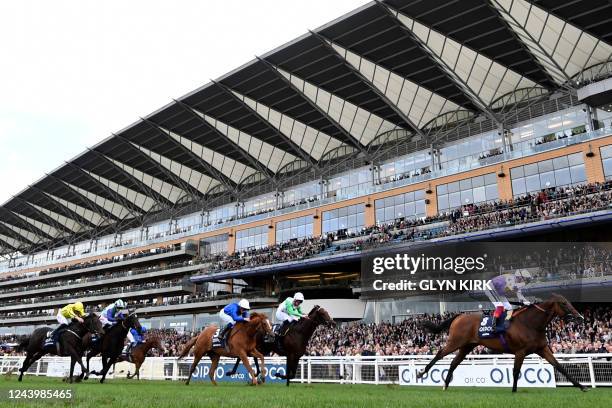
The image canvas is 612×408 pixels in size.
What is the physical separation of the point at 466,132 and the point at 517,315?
36179mm

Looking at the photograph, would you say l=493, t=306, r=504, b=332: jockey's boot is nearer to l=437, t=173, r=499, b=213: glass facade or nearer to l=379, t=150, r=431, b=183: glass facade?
l=437, t=173, r=499, b=213: glass facade

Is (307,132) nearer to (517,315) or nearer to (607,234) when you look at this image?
(607,234)

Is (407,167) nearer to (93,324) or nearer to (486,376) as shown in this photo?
(486,376)

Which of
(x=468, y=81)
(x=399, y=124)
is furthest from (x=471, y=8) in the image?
(x=399, y=124)

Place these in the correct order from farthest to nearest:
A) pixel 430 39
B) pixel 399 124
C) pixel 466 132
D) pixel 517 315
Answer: pixel 399 124 → pixel 466 132 → pixel 430 39 → pixel 517 315

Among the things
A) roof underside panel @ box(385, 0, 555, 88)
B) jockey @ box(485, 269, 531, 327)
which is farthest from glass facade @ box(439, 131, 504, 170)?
jockey @ box(485, 269, 531, 327)

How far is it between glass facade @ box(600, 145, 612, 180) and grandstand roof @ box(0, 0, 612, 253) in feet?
19.2

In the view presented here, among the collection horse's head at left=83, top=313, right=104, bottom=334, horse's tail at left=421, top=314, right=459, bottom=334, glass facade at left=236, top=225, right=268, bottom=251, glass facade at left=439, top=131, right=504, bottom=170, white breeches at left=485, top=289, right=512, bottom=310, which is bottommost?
horse's tail at left=421, top=314, right=459, bottom=334

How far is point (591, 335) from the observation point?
2364 cm

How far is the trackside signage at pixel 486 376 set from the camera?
13758 millimetres

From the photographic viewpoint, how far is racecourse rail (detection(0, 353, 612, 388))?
13.6m

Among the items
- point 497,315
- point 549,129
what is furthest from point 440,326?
point 549,129

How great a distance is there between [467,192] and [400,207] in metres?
6.20

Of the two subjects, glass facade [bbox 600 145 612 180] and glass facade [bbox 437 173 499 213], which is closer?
glass facade [bbox 600 145 612 180]
